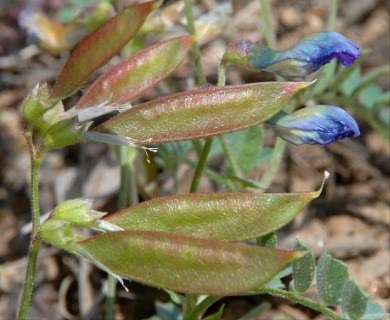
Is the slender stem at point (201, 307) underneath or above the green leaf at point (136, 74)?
underneath

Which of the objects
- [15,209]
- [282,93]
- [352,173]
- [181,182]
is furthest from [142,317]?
[282,93]

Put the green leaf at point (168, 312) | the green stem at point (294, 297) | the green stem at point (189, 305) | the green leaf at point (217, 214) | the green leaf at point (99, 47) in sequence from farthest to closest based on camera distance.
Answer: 1. the green leaf at point (168, 312)
2. the green stem at point (189, 305)
3. the green leaf at point (99, 47)
4. the green stem at point (294, 297)
5. the green leaf at point (217, 214)

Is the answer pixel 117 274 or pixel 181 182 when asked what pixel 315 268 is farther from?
pixel 181 182

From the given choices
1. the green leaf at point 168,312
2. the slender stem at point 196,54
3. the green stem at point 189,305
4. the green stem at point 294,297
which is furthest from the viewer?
the green leaf at point 168,312

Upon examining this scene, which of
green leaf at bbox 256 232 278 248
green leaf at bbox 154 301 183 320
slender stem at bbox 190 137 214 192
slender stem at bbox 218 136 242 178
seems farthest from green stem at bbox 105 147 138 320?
green leaf at bbox 256 232 278 248

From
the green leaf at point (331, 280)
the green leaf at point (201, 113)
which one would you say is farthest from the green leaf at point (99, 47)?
the green leaf at point (331, 280)

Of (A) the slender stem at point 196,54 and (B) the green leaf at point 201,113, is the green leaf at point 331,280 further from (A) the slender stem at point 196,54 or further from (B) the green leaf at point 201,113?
(A) the slender stem at point 196,54
